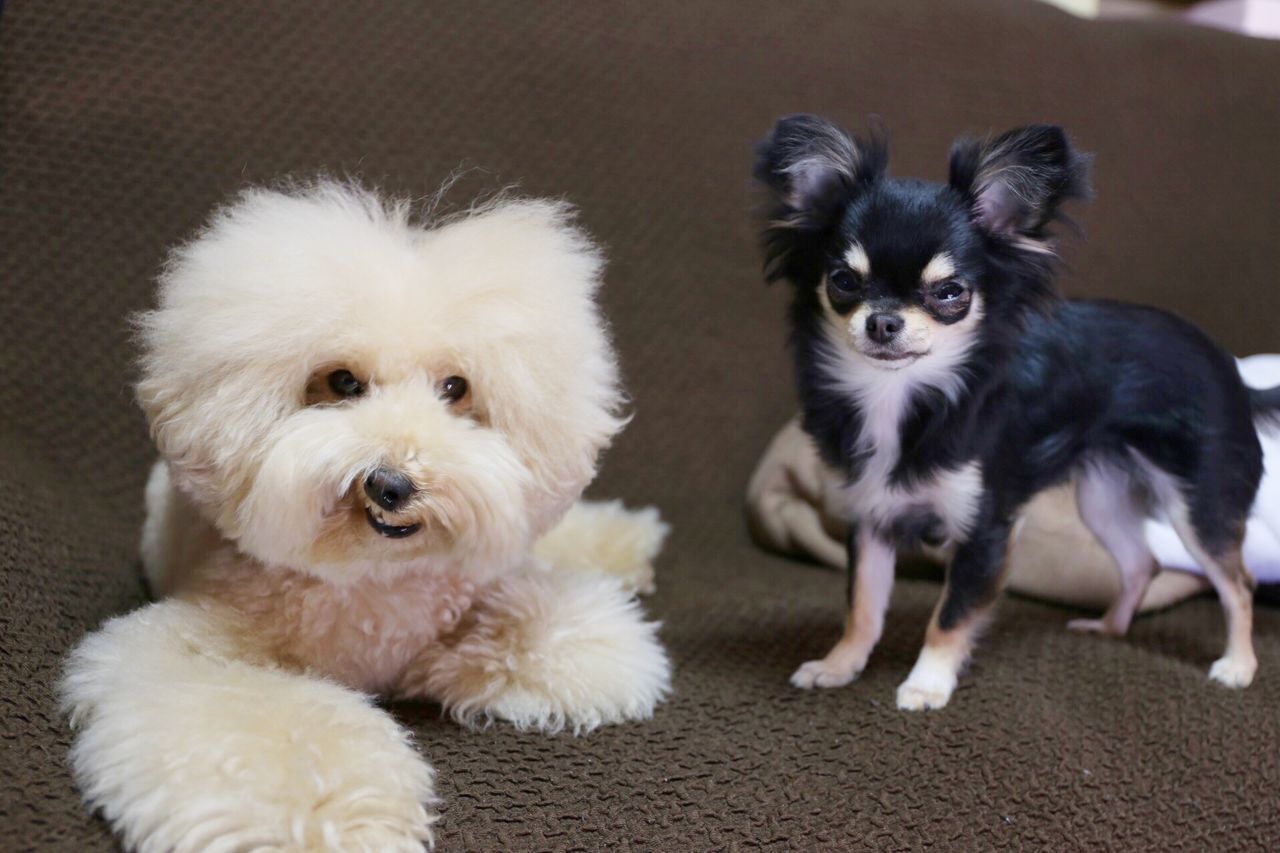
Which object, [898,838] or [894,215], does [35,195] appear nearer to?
[894,215]

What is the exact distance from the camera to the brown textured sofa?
3.92 feet

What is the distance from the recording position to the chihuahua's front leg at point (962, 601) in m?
1.44

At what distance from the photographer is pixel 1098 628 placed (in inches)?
65.8

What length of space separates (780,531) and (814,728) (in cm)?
65

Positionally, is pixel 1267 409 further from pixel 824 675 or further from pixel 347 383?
pixel 347 383

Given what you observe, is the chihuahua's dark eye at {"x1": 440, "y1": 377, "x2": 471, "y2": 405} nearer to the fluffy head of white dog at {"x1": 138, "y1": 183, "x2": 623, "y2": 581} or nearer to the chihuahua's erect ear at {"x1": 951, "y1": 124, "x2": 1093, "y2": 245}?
the fluffy head of white dog at {"x1": 138, "y1": 183, "x2": 623, "y2": 581}

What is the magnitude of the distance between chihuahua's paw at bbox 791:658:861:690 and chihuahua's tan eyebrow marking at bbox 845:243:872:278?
530 mm

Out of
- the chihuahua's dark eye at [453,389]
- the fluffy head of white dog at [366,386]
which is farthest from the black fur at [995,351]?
the chihuahua's dark eye at [453,389]

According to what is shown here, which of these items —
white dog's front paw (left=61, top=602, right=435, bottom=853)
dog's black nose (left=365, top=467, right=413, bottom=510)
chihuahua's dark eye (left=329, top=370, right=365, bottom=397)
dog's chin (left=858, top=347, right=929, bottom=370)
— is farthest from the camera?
dog's chin (left=858, top=347, right=929, bottom=370)

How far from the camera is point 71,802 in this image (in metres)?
1.02

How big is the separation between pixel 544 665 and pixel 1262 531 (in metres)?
1.16

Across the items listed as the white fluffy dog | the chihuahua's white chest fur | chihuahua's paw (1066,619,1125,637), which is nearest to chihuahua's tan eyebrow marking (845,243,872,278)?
the chihuahua's white chest fur

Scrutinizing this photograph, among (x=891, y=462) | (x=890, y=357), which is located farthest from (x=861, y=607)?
(x=890, y=357)

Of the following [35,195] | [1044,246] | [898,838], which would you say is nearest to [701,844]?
[898,838]
